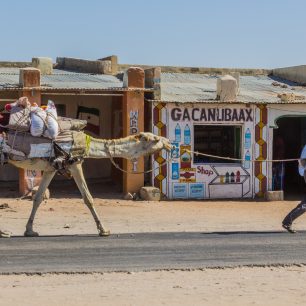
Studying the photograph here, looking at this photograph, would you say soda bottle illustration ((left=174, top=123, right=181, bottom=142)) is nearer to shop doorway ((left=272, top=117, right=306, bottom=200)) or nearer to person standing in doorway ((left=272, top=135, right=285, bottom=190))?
person standing in doorway ((left=272, top=135, right=285, bottom=190))

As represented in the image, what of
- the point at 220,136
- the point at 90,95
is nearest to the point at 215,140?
the point at 220,136

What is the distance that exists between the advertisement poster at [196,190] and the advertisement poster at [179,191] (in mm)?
160

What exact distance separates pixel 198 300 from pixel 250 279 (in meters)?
1.50

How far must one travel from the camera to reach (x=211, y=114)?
74.8 feet

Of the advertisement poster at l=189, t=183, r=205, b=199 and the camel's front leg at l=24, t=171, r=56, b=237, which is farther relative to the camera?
the advertisement poster at l=189, t=183, r=205, b=199

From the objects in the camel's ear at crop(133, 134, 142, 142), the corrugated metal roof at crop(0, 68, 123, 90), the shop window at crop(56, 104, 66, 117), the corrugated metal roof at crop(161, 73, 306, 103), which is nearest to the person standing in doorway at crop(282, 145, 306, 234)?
the camel's ear at crop(133, 134, 142, 142)

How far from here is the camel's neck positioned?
14.5 metres

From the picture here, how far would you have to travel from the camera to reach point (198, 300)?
934cm

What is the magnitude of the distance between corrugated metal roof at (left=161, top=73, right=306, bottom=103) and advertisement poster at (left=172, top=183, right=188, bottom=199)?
245cm

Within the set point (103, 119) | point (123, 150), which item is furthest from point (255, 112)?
point (123, 150)

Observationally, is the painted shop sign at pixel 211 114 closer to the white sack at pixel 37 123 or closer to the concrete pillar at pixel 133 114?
the concrete pillar at pixel 133 114

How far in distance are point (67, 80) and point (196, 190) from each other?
16.9ft

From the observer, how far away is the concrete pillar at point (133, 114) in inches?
Result: 862

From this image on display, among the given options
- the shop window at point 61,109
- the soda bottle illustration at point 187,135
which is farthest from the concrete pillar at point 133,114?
the shop window at point 61,109
